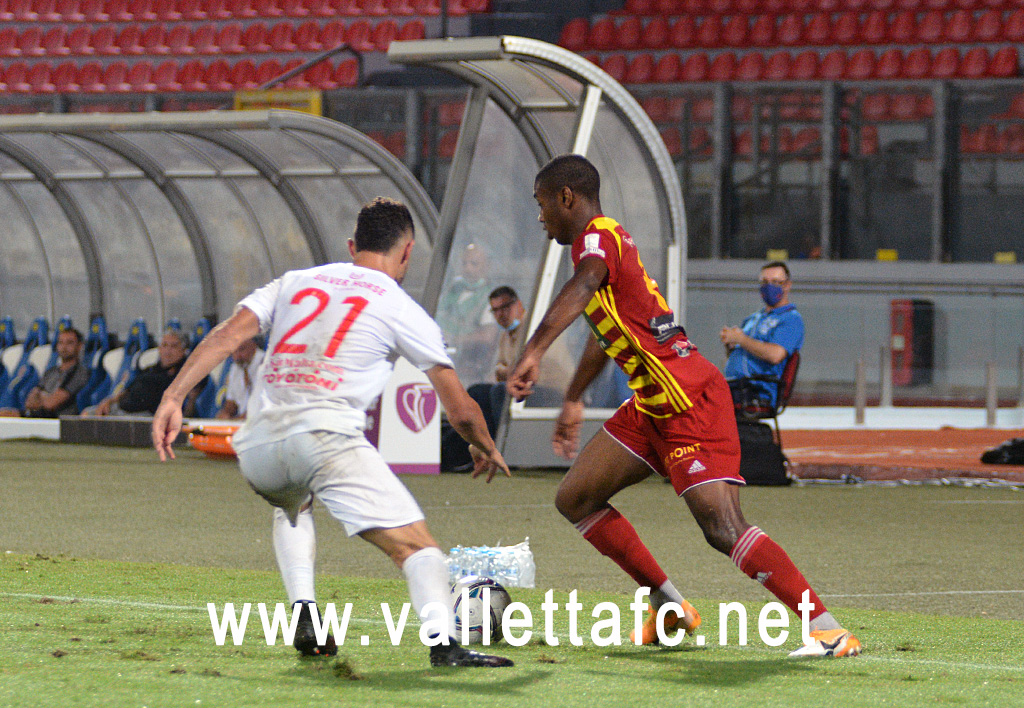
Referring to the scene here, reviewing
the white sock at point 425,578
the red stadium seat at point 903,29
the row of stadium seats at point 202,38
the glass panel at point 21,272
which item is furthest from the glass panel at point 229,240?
the red stadium seat at point 903,29

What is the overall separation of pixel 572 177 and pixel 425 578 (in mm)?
1683

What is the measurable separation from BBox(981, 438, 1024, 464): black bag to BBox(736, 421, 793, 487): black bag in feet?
10.0

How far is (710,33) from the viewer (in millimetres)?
26906

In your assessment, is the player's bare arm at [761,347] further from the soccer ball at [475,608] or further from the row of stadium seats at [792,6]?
the row of stadium seats at [792,6]

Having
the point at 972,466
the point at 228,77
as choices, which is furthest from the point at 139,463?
the point at 228,77

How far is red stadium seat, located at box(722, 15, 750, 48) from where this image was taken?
2681cm

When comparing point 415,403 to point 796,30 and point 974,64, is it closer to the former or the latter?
point 974,64

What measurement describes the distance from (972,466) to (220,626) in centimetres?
1042

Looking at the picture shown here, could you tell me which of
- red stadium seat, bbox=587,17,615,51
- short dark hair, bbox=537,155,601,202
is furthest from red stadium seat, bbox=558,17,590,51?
short dark hair, bbox=537,155,601,202

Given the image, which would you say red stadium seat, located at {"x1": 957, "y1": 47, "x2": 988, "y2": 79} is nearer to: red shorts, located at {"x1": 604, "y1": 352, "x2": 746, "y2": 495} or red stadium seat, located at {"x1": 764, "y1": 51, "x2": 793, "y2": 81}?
red stadium seat, located at {"x1": 764, "y1": 51, "x2": 793, "y2": 81}

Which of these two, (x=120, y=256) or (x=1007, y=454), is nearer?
(x=1007, y=454)

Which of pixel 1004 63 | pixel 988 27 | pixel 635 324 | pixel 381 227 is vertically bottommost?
pixel 635 324

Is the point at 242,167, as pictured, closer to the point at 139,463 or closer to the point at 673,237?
the point at 139,463

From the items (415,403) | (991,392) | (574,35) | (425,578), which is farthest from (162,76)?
(425,578)
